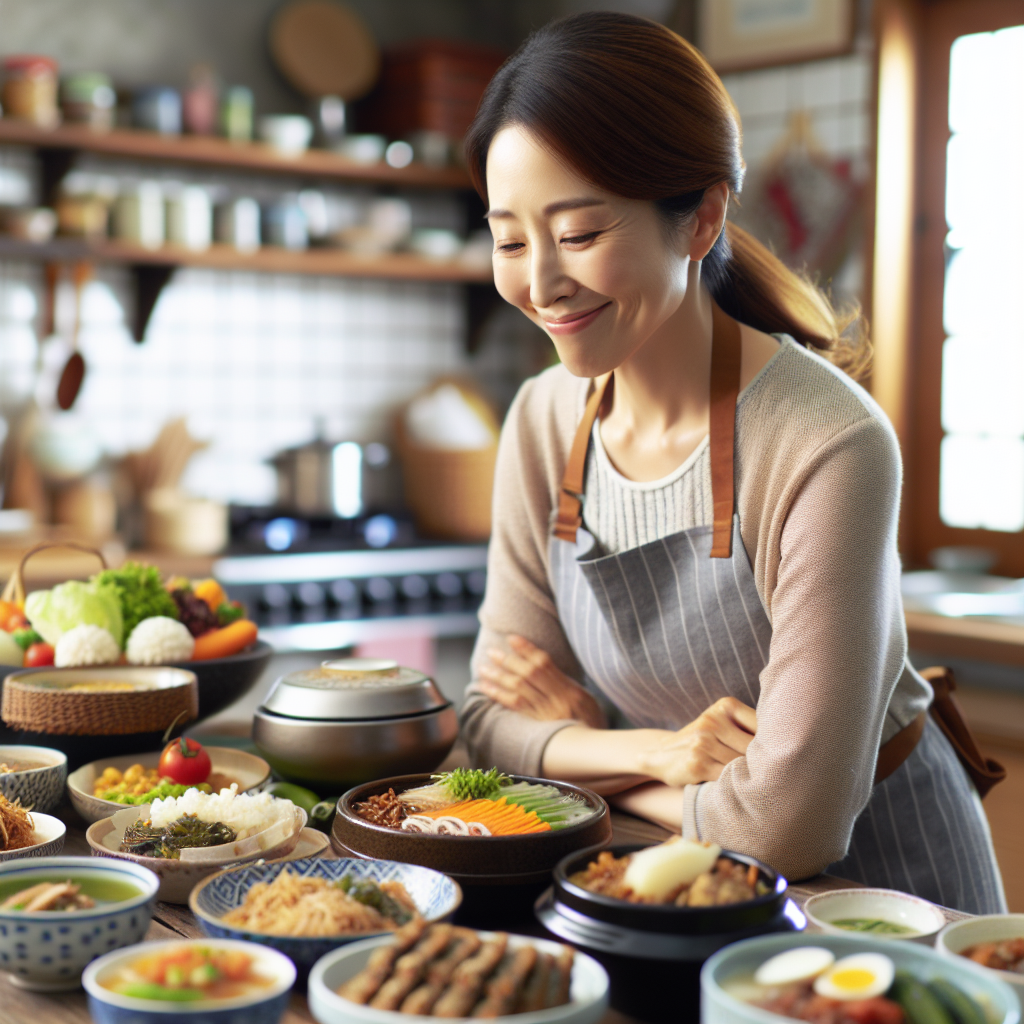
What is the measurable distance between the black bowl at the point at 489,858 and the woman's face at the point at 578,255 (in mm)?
539

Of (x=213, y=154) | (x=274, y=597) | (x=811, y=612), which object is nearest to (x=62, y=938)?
(x=811, y=612)

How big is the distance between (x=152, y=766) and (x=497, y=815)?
19.7 inches

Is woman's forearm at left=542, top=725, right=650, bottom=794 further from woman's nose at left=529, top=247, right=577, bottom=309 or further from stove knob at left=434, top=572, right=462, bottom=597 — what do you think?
stove knob at left=434, top=572, right=462, bottom=597

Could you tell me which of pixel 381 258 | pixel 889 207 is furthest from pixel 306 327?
pixel 889 207

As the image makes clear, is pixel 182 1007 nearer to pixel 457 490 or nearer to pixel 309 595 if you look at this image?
pixel 309 595

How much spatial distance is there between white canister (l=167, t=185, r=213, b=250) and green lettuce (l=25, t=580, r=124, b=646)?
8.26 ft

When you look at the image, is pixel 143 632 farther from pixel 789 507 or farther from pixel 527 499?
pixel 789 507

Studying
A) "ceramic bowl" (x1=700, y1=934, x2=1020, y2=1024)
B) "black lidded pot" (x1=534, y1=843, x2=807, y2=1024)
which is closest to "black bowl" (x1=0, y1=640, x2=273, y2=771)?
"black lidded pot" (x1=534, y1=843, x2=807, y2=1024)

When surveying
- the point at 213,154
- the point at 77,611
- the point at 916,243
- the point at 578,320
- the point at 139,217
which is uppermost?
the point at 213,154

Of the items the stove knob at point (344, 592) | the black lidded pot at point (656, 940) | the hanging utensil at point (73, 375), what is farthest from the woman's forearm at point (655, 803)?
the hanging utensil at point (73, 375)

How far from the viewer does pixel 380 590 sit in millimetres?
3920

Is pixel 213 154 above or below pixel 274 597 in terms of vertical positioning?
above

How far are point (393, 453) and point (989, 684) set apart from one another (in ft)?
Answer: 8.20

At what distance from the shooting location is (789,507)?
4.57 feet
